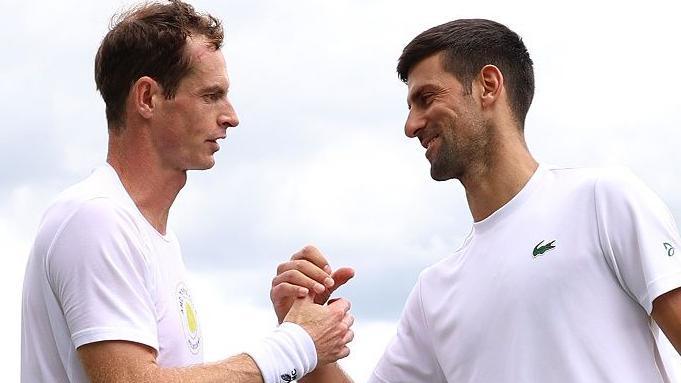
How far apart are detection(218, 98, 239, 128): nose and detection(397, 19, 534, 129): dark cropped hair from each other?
133 cm

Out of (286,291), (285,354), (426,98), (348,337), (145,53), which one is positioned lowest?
(348,337)

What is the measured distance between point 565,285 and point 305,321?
55.5 inches

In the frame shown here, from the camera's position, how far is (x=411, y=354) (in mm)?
6301

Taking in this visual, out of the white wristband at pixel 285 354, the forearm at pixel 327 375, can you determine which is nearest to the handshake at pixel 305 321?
the white wristband at pixel 285 354

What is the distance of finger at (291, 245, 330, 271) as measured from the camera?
5.70 m

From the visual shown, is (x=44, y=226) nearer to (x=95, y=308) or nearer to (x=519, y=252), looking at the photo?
(x=95, y=308)

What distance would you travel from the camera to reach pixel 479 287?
567 cm

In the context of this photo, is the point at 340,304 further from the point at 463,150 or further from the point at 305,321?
the point at 463,150

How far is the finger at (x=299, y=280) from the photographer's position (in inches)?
216

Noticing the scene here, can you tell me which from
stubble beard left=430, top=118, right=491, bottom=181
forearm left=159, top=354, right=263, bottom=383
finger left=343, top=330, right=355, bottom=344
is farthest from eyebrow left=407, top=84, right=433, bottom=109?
forearm left=159, top=354, right=263, bottom=383

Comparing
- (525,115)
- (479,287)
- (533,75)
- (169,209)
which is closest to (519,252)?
(479,287)

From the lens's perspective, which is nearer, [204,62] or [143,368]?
[143,368]

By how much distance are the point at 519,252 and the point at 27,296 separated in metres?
2.66

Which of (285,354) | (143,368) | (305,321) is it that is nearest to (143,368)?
(143,368)
